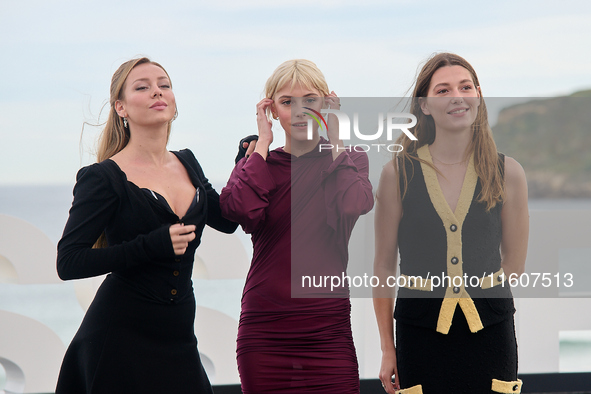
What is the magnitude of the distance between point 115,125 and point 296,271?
0.75 m

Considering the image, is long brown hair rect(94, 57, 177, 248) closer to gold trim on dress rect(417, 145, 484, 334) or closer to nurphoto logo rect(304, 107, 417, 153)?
nurphoto logo rect(304, 107, 417, 153)

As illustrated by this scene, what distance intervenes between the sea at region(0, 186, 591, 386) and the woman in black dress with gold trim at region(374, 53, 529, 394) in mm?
4492

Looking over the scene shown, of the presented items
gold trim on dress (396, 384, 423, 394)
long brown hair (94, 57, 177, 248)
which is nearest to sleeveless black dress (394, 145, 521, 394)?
gold trim on dress (396, 384, 423, 394)

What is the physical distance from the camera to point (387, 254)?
1928 mm

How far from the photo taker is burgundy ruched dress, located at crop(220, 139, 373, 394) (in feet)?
6.17

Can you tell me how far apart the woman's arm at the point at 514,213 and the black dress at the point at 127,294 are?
0.99 m

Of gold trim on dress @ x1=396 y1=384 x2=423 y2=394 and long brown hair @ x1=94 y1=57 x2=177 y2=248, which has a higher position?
long brown hair @ x1=94 y1=57 x2=177 y2=248

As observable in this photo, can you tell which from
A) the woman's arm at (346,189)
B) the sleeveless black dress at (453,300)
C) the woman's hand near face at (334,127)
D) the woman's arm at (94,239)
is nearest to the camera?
the woman's arm at (94,239)

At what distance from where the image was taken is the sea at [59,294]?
8.98 metres

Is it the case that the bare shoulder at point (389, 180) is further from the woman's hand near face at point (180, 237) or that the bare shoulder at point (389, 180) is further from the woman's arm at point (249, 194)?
the woman's hand near face at point (180, 237)

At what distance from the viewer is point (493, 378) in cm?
176

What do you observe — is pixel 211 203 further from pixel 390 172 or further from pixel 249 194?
pixel 390 172

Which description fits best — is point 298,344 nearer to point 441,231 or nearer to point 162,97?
point 441,231

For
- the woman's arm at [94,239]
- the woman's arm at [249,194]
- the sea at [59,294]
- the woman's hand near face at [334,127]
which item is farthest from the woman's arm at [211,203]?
the sea at [59,294]
